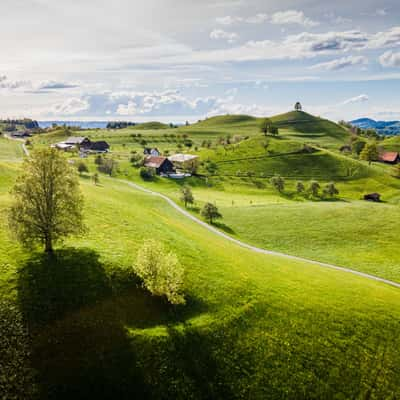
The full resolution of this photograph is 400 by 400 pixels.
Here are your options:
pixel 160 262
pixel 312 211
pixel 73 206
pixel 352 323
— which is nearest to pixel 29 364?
pixel 160 262

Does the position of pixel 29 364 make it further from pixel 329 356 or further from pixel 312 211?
pixel 312 211

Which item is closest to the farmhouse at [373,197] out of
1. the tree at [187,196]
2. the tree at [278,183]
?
the tree at [278,183]

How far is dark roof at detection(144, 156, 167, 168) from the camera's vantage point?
154m

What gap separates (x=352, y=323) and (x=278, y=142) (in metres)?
170

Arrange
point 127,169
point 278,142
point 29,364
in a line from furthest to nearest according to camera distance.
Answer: point 278,142 < point 127,169 < point 29,364

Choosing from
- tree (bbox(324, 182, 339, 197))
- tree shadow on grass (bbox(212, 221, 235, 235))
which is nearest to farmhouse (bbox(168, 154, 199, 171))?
tree (bbox(324, 182, 339, 197))

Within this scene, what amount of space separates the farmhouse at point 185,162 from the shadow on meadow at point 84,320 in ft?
402

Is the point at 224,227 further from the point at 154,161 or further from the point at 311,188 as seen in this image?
the point at 154,161

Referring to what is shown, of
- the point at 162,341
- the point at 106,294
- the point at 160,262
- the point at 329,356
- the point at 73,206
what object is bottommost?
the point at 329,356

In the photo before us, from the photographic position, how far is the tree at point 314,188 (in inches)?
4966

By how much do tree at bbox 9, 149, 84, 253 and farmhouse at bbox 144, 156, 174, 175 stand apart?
389 feet

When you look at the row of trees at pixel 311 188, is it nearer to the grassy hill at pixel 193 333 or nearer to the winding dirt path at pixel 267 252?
the winding dirt path at pixel 267 252

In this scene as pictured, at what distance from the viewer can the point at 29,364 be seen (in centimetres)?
2367

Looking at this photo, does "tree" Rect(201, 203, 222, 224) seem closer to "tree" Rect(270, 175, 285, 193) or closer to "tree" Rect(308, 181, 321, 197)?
"tree" Rect(270, 175, 285, 193)
